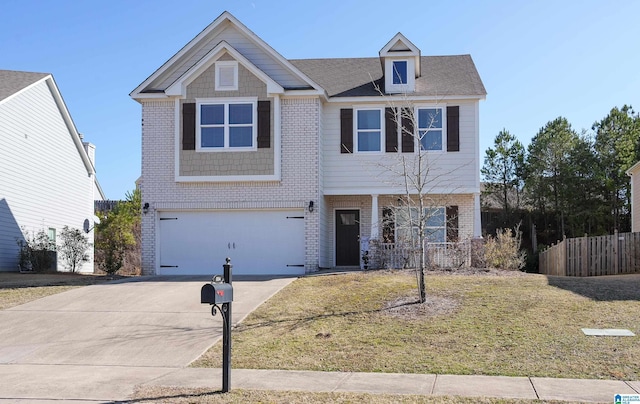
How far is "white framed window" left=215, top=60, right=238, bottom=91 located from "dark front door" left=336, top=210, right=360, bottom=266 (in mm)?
5700

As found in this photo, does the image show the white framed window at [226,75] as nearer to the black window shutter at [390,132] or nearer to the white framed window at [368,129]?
the white framed window at [368,129]

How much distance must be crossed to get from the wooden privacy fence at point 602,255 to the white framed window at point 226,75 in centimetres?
1173

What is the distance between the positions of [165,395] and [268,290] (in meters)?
8.19

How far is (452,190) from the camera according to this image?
22.0 meters

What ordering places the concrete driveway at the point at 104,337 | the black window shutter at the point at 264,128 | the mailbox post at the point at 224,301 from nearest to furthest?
the mailbox post at the point at 224,301 → the concrete driveway at the point at 104,337 → the black window shutter at the point at 264,128

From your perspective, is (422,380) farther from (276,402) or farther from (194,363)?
(194,363)

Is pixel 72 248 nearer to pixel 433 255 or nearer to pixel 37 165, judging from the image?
pixel 37 165

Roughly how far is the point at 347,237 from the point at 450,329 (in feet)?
38.4

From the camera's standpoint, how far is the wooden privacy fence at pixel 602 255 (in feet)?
66.0

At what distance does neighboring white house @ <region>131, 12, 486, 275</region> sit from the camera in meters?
21.5

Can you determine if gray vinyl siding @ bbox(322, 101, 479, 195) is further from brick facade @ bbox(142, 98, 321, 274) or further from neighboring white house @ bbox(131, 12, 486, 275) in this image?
brick facade @ bbox(142, 98, 321, 274)

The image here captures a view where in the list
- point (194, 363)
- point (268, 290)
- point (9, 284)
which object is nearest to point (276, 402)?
point (194, 363)

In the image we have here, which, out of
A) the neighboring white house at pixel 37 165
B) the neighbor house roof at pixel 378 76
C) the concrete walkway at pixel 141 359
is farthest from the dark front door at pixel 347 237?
the neighboring white house at pixel 37 165

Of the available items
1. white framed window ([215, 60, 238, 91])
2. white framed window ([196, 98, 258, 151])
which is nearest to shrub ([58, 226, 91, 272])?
white framed window ([196, 98, 258, 151])
